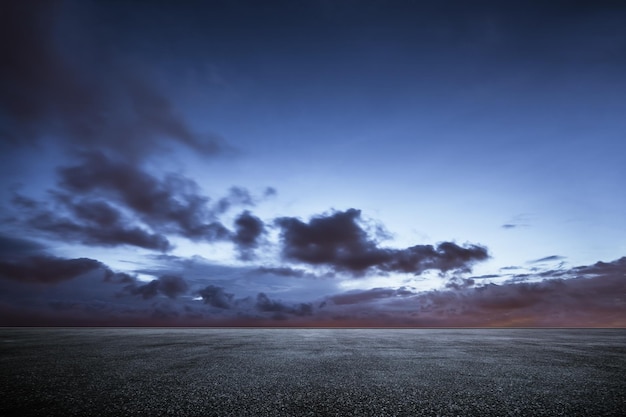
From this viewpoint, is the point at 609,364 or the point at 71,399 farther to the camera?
the point at 609,364

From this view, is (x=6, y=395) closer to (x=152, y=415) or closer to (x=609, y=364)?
(x=152, y=415)

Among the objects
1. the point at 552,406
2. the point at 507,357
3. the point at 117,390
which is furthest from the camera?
the point at 507,357

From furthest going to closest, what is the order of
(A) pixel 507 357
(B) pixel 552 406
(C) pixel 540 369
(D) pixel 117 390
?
(A) pixel 507 357
(C) pixel 540 369
(D) pixel 117 390
(B) pixel 552 406

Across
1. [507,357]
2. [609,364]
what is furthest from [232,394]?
[609,364]

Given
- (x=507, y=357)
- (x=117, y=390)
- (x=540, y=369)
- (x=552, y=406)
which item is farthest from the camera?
(x=507, y=357)

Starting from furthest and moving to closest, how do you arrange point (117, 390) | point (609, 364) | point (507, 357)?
point (507, 357)
point (609, 364)
point (117, 390)

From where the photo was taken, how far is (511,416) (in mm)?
7746

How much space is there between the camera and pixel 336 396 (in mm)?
9430

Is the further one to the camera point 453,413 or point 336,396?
point 336,396

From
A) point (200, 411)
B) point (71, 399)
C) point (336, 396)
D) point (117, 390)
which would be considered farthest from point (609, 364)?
point (71, 399)

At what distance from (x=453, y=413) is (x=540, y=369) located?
355 inches

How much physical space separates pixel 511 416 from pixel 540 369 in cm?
823

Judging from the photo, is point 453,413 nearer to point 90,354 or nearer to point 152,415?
point 152,415

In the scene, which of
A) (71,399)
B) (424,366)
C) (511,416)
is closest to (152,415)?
(71,399)
